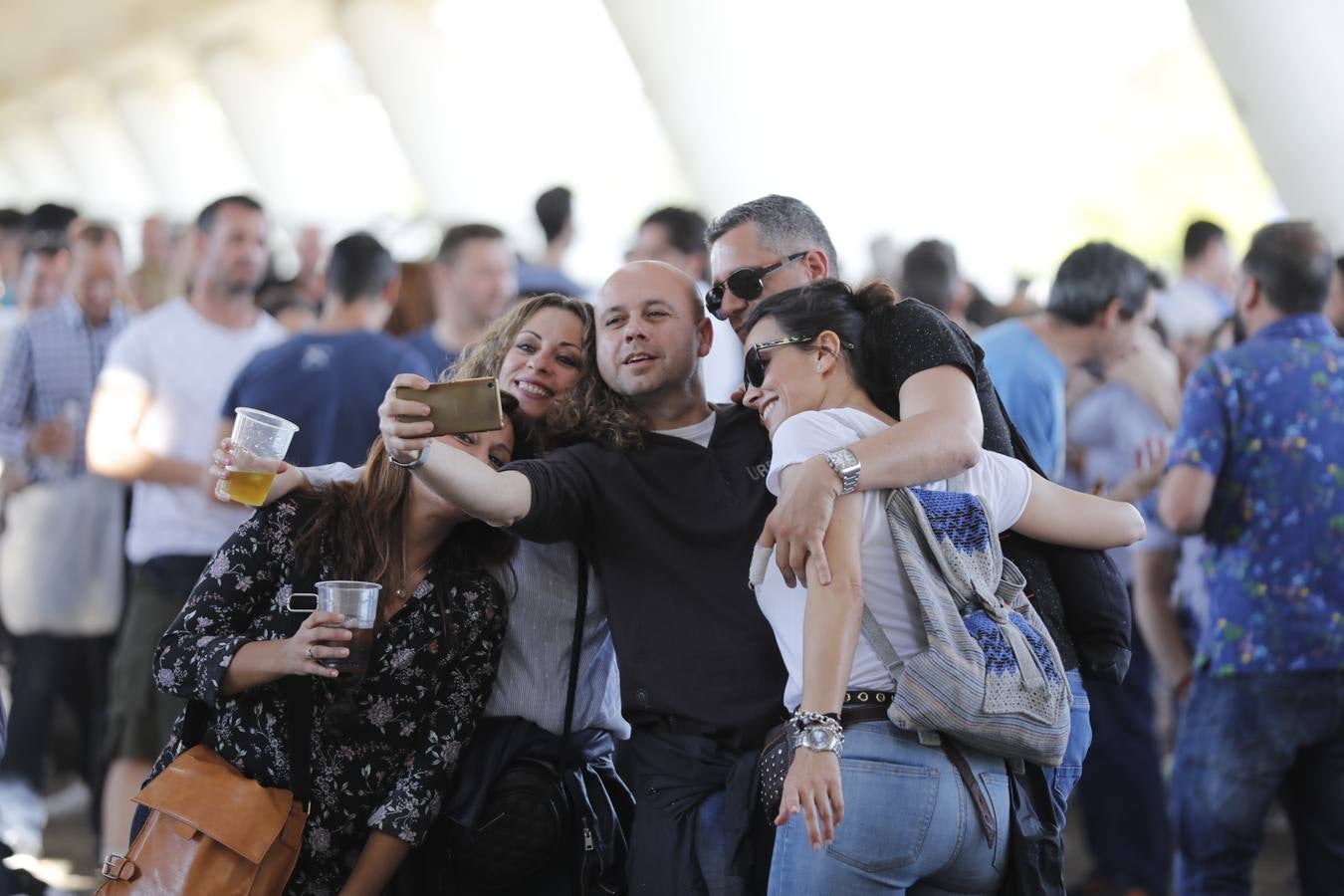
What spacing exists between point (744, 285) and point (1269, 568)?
1.91 m

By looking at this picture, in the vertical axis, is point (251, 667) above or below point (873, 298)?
below

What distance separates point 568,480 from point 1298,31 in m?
5.47

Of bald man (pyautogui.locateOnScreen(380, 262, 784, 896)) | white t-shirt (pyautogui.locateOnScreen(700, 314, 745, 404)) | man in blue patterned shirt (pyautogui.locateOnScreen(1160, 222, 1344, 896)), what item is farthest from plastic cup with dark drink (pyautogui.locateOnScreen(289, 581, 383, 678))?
white t-shirt (pyautogui.locateOnScreen(700, 314, 745, 404))

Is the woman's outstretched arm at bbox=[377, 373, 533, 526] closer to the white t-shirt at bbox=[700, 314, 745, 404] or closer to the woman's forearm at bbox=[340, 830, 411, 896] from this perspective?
the woman's forearm at bbox=[340, 830, 411, 896]

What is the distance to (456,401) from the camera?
245 centimetres

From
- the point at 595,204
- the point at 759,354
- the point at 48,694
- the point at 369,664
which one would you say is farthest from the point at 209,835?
the point at 595,204

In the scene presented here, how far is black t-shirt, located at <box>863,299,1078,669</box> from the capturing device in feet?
8.84

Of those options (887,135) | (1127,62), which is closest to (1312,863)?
(887,135)

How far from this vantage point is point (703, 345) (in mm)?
3223

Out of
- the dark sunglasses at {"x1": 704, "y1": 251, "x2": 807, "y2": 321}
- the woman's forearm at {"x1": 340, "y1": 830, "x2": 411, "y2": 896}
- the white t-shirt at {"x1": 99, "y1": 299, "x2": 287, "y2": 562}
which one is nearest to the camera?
the woman's forearm at {"x1": 340, "y1": 830, "x2": 411, "y2": 896}

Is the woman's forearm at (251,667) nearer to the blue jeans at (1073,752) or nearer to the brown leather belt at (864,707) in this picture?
the brown leather belt at (864,707)

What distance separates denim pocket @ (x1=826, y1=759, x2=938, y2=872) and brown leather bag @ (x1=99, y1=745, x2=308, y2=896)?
1.04 meters

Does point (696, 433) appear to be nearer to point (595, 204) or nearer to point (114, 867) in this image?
point (114, 867)

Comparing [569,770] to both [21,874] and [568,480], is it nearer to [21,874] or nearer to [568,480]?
[568,480]
